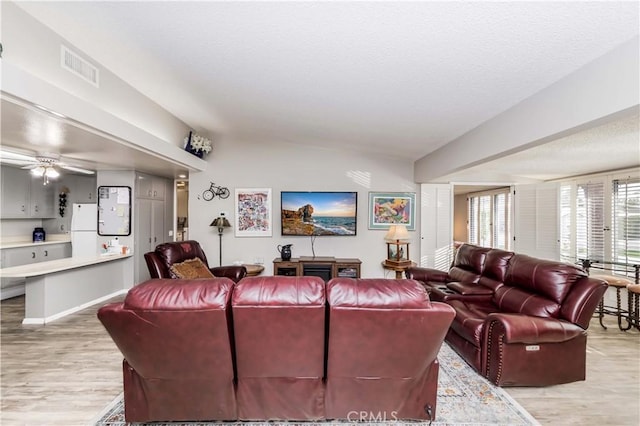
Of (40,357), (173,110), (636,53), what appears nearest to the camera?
(636,53)

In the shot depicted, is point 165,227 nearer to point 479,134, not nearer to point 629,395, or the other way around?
point 479,134

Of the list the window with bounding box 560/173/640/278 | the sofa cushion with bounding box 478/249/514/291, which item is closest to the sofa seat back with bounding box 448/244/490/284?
the sofa cushion with bounding box 478/249/514/291

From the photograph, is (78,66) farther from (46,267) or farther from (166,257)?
(46,267)

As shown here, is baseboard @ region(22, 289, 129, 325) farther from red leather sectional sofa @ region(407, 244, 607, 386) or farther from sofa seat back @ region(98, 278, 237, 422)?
red leather sectional sofa @ region(407, 244, 607, 386)

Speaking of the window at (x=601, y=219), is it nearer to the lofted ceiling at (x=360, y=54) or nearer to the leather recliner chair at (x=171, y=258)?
the lofted ceiling at (x=360, y=54)

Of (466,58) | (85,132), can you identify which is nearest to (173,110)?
(85,132)

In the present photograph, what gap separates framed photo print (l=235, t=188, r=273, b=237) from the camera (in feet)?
18.6

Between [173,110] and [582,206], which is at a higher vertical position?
[173,110]

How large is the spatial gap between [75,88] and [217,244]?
342 centimetres

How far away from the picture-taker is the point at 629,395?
246cm

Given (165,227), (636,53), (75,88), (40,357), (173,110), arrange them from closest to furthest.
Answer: (636,53)
(75,88)
(40,357)
(173,110)
(165,227)

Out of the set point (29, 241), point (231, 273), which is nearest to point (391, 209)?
point (231, 273)

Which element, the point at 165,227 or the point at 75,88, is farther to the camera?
the point at 165,227

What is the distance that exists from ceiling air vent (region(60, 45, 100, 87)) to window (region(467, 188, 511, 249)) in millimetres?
7055
